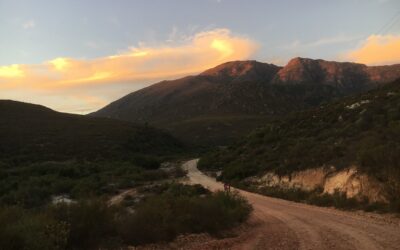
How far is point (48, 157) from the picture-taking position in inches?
2726

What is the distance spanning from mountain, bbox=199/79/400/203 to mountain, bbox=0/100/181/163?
2808cm

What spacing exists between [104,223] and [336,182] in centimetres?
1604

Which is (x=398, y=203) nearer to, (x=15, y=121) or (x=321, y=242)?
(x=321, y=242)

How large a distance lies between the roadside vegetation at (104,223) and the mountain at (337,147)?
7968mm

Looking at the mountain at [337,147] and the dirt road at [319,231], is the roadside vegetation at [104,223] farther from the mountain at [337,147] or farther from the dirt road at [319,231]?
the mountain at [337,147]

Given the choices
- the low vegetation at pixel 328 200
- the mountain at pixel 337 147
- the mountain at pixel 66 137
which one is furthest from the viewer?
the mountain at pixel 66 137

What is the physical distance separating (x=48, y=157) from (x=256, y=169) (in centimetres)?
3819

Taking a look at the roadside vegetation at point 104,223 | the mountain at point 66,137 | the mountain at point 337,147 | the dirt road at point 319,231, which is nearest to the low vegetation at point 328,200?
the mountain at point 337,147

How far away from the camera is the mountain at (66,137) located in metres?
72.7

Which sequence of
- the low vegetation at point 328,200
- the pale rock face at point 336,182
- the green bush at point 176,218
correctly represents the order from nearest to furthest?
the green bush at point 176,218, the low vegetation at point 328,200, the pale rock face at point 336,182

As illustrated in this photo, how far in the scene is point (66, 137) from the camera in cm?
8412

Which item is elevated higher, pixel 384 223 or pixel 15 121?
pixel 15 121

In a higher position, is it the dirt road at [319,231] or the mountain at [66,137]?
the mountain at [66,137]

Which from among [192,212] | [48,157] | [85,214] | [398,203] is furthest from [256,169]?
[48,157]
